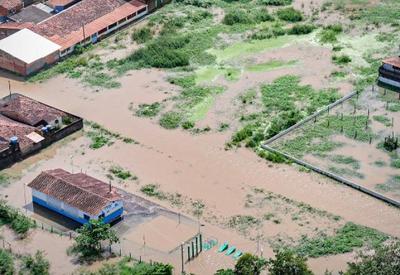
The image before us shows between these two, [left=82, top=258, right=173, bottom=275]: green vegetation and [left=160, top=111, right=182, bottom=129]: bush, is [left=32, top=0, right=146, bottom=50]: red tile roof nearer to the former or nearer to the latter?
[left=160, top=111, right=182, bottom=129]: bush

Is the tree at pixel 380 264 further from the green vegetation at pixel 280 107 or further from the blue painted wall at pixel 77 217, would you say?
the green vegetation at pixel 280 107

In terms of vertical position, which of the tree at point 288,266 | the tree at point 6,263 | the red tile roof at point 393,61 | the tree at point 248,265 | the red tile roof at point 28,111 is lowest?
the tree at point 6,263

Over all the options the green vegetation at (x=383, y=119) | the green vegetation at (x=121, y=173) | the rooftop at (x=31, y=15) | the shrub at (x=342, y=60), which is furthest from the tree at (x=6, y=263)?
the rooftop at (x=31, y=15)

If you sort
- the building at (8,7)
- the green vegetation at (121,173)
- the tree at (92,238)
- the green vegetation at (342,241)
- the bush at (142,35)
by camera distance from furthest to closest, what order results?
the building at (8,7) < the bush at (142,35) < the green vegetation at (121,173) < the green vegetation at (342,241) < the tree at (92,238)

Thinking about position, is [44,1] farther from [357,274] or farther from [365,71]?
[357,274]

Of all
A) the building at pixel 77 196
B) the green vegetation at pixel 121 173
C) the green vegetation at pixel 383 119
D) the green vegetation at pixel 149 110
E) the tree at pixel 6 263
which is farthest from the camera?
the green vegetation at pixel 149 110

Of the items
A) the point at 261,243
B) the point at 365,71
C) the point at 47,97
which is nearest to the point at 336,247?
the point at 261,243

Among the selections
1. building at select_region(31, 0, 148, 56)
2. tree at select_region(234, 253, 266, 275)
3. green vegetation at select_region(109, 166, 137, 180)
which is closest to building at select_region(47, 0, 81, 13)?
building at select_region(31, 0, 148, 56)

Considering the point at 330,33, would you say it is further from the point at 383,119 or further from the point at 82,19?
the point at 82,19
